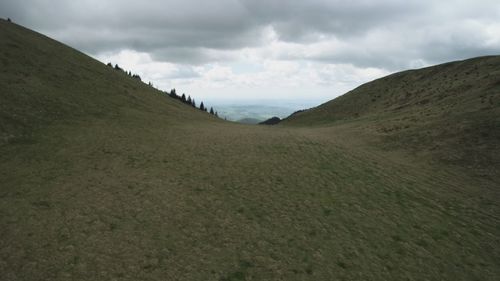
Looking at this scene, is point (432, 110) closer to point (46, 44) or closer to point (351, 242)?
point (351, 242)

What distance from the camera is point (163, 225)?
16.2 m

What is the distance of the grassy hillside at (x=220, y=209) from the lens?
1325cm

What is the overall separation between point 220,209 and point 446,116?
36714mm

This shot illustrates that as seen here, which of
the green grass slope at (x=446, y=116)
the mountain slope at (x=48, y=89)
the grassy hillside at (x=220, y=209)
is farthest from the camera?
the mountain slope at (x=48, y=89)

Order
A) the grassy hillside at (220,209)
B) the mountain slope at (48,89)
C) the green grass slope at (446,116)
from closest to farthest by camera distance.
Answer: the grassy hillside at (220,209), the green grass slope at (446,116), the mountain slope at (48,89)

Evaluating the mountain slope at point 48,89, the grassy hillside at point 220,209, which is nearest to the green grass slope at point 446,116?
the grassy hillside at point 220,209

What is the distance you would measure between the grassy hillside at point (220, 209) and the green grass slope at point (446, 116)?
307 centimetres

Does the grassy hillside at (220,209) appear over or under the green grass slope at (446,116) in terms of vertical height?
under

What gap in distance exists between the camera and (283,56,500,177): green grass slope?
3064 cm

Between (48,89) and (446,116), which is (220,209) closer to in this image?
(48,89)

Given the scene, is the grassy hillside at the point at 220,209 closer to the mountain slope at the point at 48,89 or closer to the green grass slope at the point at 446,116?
the mountain slope at the point at 48,89

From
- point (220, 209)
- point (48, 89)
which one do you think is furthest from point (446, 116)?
point (48, 89)

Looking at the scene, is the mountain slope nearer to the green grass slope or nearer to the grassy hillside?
the grassy hillside

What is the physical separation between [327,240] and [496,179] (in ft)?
61.6
